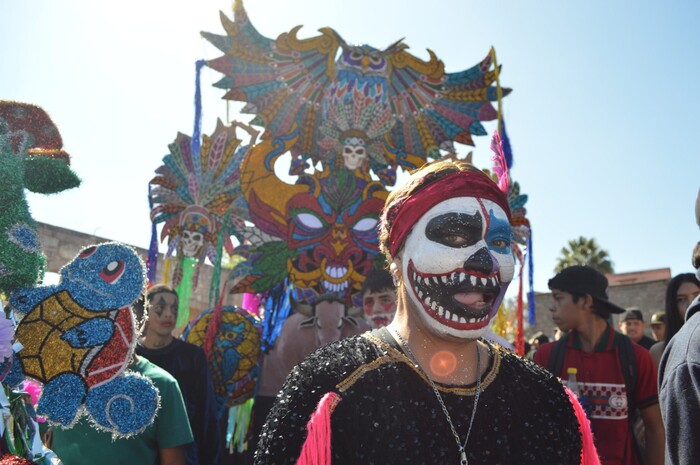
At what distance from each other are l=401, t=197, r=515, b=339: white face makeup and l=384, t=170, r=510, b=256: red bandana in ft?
0.06

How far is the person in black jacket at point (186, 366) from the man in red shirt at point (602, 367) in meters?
1.86

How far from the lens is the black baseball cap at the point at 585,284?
3110 mm

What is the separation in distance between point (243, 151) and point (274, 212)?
2.97 ft

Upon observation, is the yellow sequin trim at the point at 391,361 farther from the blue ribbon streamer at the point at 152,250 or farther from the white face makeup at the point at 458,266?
the blue ribbon streamer at the point at 152,250

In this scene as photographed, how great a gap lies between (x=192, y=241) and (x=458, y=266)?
3.79 meters

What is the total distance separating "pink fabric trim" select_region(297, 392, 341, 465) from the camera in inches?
54.1

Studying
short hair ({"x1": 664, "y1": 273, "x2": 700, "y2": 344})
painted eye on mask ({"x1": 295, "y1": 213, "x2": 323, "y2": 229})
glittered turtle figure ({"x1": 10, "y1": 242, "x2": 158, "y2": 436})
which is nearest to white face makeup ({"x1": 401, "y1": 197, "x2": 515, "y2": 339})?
glittered turtle figure ({"x1": 10, "y1": 242, "x2": 158, "y2": 436})

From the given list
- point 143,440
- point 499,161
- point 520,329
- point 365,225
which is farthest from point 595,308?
point 143,440

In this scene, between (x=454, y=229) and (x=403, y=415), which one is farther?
(x=454, y=229)

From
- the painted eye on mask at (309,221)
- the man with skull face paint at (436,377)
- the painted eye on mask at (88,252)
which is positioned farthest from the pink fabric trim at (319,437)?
the painted eye on mask at (309,221)

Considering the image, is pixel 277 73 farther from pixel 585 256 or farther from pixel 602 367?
pixel 585 256

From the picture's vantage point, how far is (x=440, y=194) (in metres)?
1.68

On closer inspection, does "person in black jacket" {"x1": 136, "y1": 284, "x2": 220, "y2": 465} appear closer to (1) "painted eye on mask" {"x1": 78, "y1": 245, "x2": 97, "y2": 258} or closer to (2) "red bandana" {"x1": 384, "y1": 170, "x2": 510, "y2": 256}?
(1) "painted eye on mask" {"x1": 78, "y1": 245, "x2": 97, "y2": 258}

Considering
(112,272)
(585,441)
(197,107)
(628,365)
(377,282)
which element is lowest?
(585,441)
